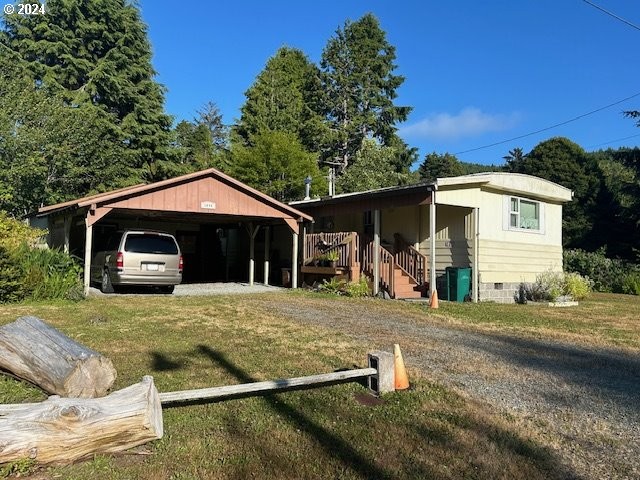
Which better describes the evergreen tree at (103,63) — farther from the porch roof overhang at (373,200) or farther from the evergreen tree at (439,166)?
the evergreen tree at (439,166)

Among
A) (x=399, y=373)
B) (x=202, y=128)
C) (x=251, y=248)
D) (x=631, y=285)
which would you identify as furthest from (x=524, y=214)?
(x=202, y=128)

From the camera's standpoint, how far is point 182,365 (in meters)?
5.84

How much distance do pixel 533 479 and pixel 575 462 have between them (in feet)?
1.60

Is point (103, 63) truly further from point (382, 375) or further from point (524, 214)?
point (382, 375)

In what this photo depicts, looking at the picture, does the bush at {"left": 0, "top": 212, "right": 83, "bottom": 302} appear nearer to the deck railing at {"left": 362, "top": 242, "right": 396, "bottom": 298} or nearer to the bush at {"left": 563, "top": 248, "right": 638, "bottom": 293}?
the deck railing at {"left": 362, "top": 242, "right": 396, "bottom": 298}

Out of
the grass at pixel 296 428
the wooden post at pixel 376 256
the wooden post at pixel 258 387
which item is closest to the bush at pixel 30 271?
the grass at pixel 296 428

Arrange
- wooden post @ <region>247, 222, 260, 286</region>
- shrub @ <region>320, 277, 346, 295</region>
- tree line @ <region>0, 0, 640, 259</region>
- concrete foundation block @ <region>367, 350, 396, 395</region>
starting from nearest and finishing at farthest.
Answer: concrete foundation block @ <region>367, 350, 396, 395</region>, shrub @ <region>320, 277, 346, 295</region>, wooden post @ <region>247, 222, 260, 286</region>, tree line @ <region>0, 0, 640, 259</region>

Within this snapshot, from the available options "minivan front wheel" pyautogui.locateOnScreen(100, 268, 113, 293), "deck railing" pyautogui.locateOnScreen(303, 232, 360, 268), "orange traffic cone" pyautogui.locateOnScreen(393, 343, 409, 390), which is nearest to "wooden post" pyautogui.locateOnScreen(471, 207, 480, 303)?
"deck railing" pyautogui.locateOnScreen(303, 232, 360, 268)

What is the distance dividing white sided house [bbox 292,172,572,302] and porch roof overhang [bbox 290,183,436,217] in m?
0.03

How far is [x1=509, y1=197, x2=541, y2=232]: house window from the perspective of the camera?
15.4 m

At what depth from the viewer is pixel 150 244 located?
1365cm

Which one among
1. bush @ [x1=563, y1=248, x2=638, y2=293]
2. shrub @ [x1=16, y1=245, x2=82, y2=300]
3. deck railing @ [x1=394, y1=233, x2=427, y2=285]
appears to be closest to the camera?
shrub @ [x1=16, y1=245, x2=82, y2=300]

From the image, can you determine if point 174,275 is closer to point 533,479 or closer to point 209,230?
point 209,230

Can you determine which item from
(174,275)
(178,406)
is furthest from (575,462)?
(174,275)
